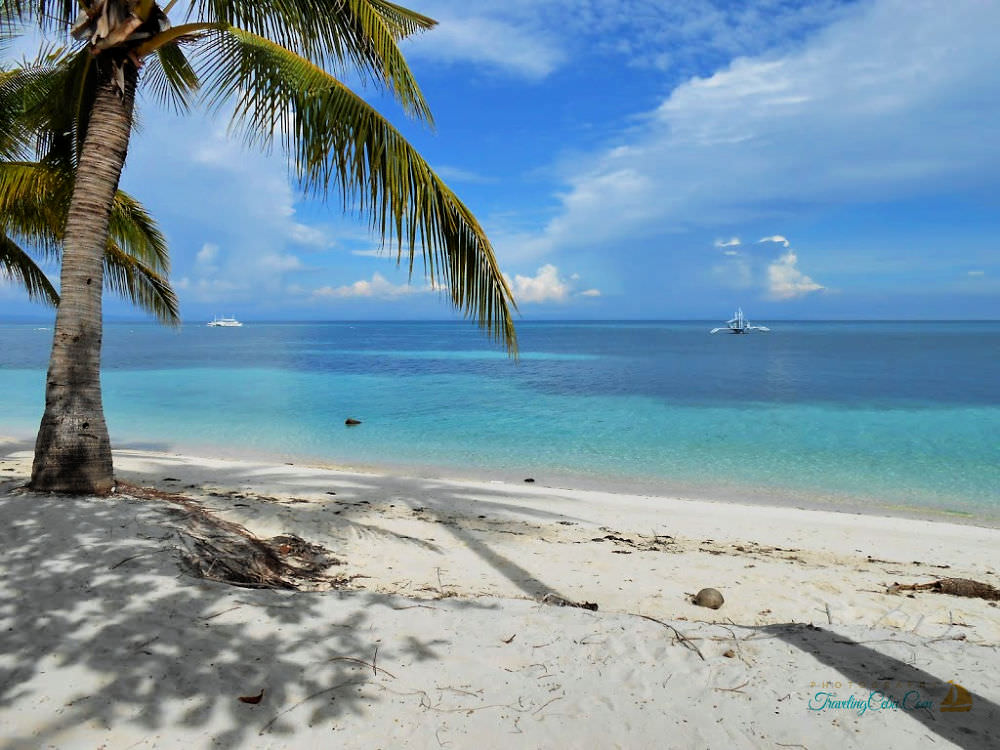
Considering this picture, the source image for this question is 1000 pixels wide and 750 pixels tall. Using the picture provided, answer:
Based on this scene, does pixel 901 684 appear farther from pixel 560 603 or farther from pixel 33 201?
pixel 33 201

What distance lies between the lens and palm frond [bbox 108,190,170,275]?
9062mm

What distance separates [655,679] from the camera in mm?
3312

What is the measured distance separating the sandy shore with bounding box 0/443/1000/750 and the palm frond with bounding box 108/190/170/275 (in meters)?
5.15

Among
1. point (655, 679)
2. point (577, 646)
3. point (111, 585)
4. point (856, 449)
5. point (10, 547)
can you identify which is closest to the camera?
point (655, 679)

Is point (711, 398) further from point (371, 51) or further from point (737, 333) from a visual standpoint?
point (737, 333)

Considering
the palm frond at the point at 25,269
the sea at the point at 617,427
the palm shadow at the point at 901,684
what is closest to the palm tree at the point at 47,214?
the palm frond at the point at 25,269

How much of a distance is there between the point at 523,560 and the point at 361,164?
14.0ft

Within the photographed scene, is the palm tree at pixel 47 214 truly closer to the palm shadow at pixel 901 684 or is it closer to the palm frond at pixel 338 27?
the palm frond at pixel 338 27

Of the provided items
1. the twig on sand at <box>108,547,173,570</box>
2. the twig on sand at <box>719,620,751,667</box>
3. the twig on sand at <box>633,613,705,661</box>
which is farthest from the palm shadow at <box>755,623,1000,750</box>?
the twig on sand at <box>108,547,173,570</box>

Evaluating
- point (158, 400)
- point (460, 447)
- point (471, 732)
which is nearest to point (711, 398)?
point (460, 447)

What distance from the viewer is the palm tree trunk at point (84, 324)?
5.55 meters

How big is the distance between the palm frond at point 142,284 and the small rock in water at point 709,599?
9.85 m

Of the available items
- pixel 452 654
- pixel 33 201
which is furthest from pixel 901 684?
pixel 33 201

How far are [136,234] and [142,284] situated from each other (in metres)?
1.60
